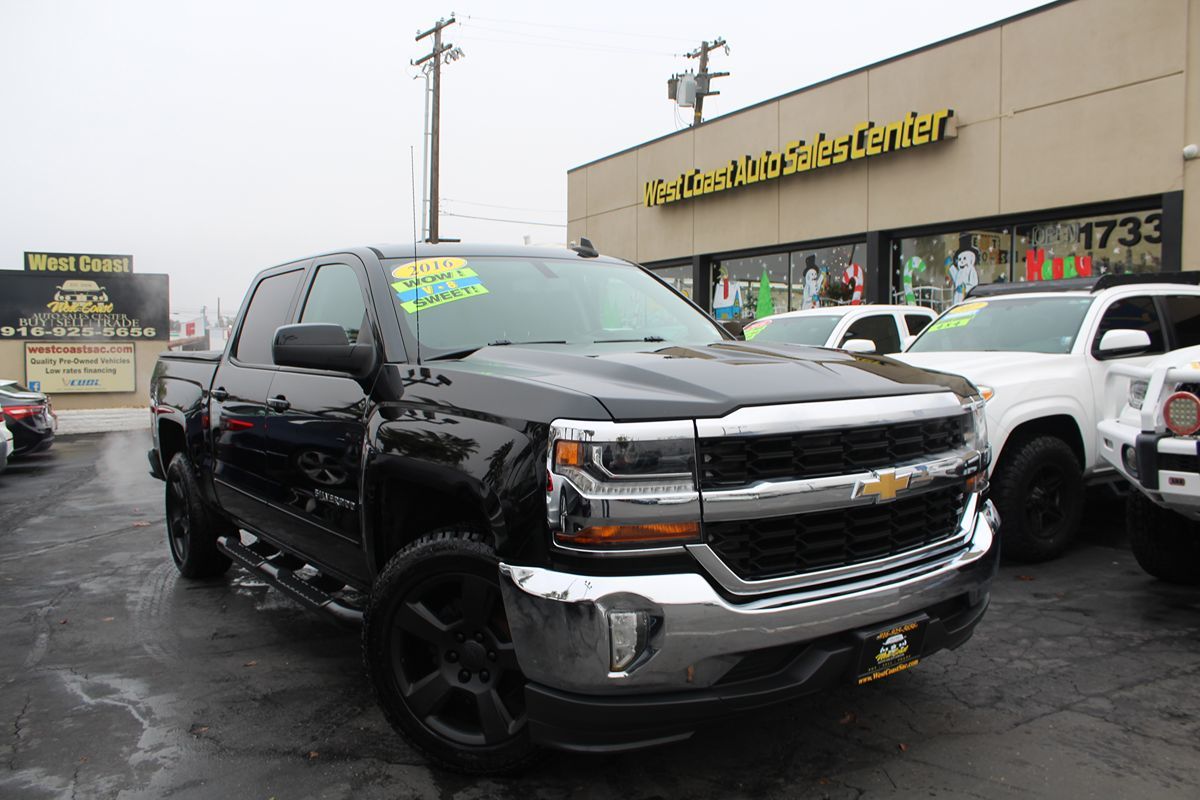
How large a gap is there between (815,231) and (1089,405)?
10987 millimetres

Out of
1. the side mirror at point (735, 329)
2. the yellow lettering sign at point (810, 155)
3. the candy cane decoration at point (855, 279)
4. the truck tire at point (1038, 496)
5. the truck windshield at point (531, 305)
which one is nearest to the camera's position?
→ the truck windshield at point (531, 305)

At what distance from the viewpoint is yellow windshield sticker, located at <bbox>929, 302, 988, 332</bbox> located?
7297 millimetres

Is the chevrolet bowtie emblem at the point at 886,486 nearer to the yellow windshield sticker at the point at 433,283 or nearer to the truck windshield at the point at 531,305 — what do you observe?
the truck windshield at the point at 531,305

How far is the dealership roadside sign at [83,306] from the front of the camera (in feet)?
64.8

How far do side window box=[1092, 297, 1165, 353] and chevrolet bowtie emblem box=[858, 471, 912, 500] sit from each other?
452 cm

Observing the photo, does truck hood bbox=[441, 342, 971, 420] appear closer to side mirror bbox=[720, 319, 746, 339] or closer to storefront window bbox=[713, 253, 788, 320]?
side mirror bbox=[720, 319, 746, 339]

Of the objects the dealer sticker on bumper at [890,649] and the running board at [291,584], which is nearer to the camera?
the dealer sticker on bumper at [890,649]

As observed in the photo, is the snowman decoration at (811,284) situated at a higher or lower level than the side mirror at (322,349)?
higher

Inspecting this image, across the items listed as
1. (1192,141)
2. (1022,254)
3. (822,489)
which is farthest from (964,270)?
(822,489)

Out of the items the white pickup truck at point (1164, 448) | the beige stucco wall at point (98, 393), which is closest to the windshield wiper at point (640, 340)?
the white pickup truck at point (1164, 448)

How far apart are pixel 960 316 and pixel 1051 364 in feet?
4.76

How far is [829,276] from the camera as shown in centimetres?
1647

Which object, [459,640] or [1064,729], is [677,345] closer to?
[459,640]

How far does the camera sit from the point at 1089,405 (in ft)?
19.9
